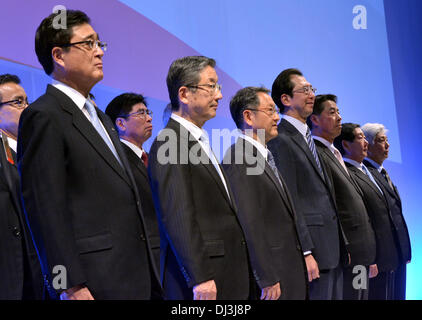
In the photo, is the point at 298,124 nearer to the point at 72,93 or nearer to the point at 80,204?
the point at 72,93

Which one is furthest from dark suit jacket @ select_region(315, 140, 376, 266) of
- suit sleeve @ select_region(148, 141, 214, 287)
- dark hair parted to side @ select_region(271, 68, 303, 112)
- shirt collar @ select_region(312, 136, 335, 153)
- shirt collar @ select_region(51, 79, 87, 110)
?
shirt collar @ select_region(51, 79, 87, 110)

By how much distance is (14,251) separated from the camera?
2514 millimetres

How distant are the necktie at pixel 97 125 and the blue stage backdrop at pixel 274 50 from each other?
1.44 metres

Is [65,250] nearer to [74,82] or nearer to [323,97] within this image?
[74,82]

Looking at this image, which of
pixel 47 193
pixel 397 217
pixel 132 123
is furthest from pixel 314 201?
pixel 47 193

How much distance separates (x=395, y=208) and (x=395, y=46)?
8.03 ft

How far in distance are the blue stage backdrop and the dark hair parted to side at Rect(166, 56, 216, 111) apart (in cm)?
117

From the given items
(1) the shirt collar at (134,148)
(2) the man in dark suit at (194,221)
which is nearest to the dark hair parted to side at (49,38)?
(2) the man in dark suit at (194,221)

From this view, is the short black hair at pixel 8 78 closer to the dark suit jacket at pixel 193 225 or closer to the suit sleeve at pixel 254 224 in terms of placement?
the dark suit jacket at pixel 193 225

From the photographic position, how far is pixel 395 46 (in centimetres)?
646

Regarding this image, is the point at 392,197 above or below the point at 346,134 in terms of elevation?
below

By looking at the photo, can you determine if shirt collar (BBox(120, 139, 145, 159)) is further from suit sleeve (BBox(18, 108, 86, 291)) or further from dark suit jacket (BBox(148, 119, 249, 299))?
suit sleeve (BBox(18, 108, 86, 291))

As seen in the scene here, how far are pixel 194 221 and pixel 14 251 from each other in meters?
0.79

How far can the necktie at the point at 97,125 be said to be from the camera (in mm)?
2166
